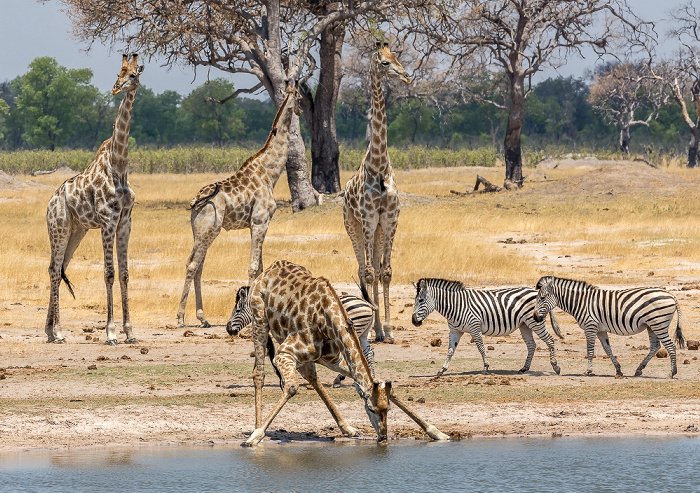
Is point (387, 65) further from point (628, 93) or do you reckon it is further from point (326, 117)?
point (628, 93)

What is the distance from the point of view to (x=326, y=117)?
36344 millimetres

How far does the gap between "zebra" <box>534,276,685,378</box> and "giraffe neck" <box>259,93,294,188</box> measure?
5545 mm

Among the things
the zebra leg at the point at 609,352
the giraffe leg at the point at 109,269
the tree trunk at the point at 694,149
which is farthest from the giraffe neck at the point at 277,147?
the tree trunk at the point at 694,149

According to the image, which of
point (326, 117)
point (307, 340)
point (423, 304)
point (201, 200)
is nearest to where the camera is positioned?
point (307, 340)

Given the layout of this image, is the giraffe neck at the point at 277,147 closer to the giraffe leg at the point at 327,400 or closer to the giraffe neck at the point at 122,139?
the giraffe neck at the point at 122,139

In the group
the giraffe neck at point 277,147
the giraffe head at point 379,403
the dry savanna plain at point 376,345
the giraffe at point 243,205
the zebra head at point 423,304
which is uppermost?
the giraffe neck at point 277,147

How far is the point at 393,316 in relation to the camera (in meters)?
17.1

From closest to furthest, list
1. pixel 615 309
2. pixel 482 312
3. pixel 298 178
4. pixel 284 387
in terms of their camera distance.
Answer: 1. pixel 284 387
2. pixel 615 309
3. pixel 482 312
4. pixel 298 178

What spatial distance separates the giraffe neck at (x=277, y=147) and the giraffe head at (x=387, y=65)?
7.11 feet

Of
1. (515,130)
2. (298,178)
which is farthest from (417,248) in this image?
(515,130)

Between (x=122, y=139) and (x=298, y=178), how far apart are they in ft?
60.8

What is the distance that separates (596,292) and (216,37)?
23.1m

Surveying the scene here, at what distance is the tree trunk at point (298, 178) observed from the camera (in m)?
32.6

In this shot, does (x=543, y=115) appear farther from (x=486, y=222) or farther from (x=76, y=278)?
(x=76, y=278)
